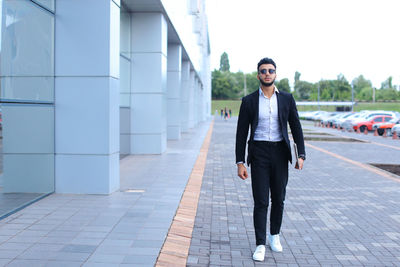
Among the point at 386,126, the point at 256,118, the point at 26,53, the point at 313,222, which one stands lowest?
the point at 313,222

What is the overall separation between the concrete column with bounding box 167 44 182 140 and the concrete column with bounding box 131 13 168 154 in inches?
207

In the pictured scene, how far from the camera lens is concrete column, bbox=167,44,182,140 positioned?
57.7 ft

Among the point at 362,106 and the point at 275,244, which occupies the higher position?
the point at 362,106

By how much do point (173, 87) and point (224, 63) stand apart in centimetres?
13841

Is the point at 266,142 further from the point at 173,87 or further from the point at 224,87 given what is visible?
the point at 224,87

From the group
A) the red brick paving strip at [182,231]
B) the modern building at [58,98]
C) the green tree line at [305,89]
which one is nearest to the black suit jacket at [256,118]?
the red brick paving strip at [182,231]

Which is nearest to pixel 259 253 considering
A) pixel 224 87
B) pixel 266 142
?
pixel 266 142

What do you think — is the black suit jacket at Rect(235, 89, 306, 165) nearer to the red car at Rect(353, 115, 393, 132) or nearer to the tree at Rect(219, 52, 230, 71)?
the red car at Rect(353, 115, 393, 132)

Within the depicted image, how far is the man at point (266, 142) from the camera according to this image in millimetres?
4109

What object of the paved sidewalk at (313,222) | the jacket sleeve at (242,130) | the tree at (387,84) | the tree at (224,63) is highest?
the tree at (224,63)

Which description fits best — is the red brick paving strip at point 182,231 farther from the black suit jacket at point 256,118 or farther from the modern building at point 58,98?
the modern building at point 58,98

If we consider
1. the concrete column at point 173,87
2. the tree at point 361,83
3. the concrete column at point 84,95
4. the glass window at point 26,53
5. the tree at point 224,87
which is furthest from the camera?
the tree at point 361,83

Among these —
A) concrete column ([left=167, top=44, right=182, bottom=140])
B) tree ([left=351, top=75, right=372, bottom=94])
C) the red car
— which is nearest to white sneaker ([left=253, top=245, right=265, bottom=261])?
concrete column ([left=167, top=44, right=182, bottom=140])

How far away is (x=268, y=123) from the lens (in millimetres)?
4145
